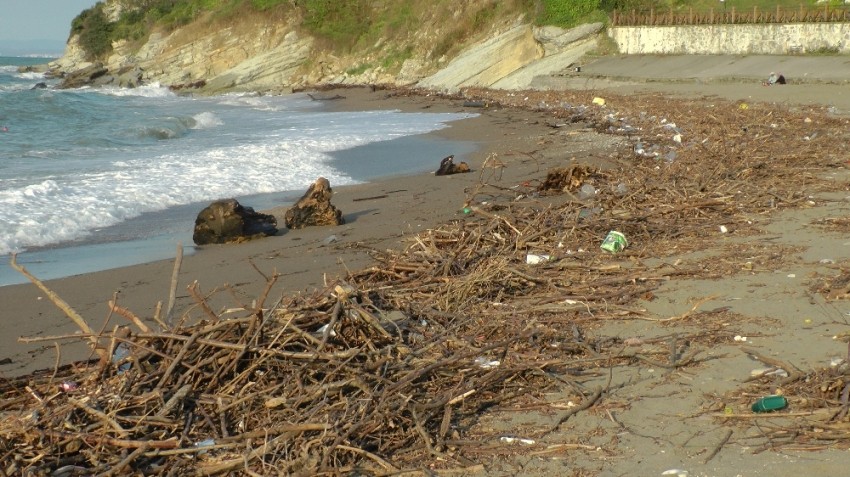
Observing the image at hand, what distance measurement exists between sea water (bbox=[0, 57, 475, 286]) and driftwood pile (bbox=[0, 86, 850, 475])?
397 centimetres

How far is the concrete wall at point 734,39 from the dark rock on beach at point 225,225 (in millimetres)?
20832

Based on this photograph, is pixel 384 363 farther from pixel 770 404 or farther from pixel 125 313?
pixel 770 404

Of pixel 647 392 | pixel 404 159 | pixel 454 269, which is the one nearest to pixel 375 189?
pixel 404 159

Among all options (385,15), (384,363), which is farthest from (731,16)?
(384,363)

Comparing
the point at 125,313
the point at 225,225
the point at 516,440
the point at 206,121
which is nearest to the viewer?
the point at 516,440

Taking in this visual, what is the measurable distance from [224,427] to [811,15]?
26087 millimetres

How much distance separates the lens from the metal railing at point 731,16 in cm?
2562

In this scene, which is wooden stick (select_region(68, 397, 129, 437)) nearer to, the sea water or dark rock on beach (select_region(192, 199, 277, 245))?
the sea water

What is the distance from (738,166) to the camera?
9359 mm

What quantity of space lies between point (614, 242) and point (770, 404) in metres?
2.94

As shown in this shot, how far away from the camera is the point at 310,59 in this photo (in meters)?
48.5

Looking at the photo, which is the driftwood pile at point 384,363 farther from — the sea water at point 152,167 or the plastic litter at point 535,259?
the sea water at point 152,167

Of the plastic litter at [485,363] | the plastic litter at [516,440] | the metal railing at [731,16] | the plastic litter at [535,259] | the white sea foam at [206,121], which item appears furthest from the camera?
the metal railing at [731,16]

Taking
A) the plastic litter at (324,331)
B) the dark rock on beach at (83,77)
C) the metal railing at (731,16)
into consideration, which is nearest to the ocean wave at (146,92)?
the dark rock on beach at (83,77)
